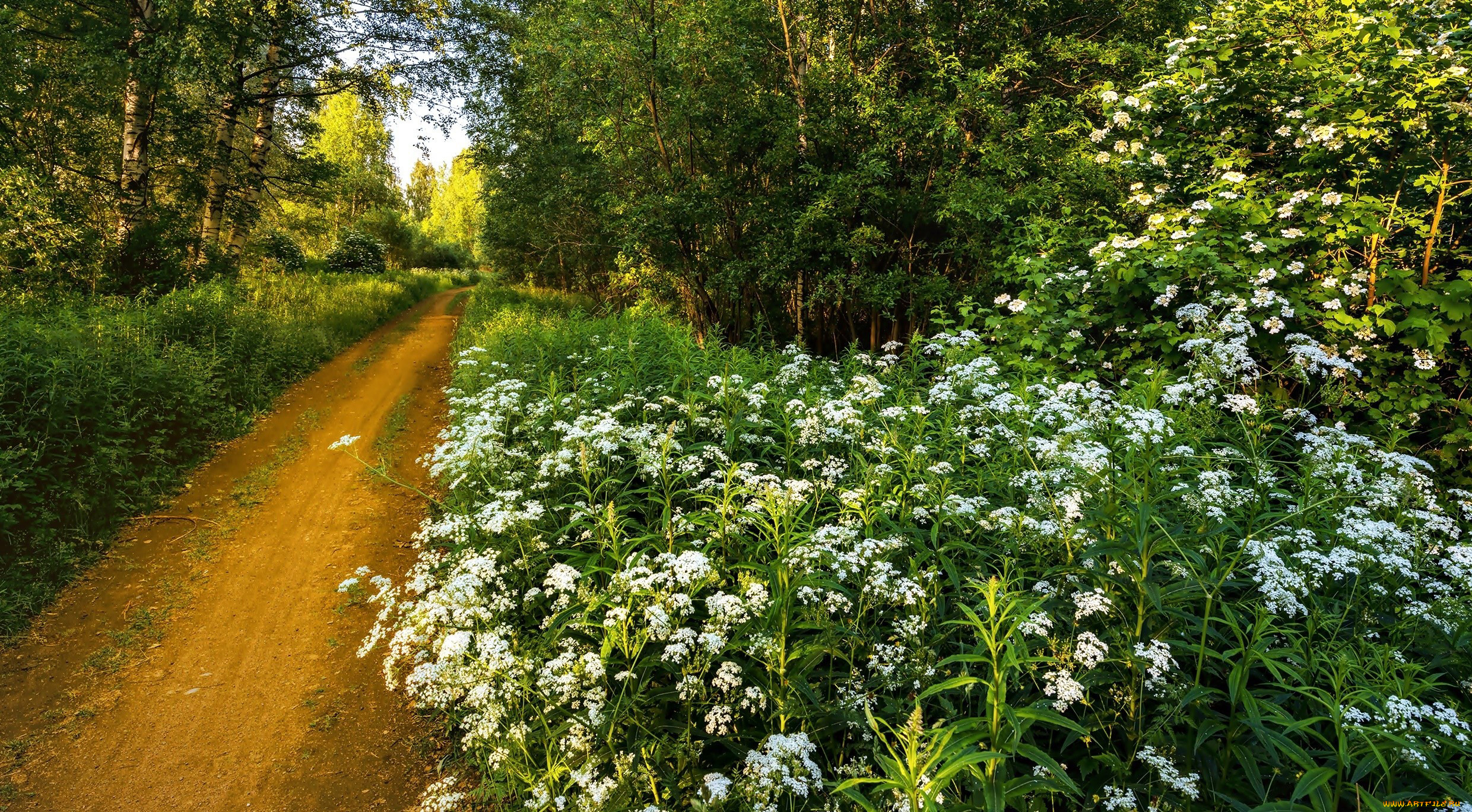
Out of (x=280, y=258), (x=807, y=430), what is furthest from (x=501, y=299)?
(x=807, y=430)

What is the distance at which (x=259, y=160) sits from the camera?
46.6 ft

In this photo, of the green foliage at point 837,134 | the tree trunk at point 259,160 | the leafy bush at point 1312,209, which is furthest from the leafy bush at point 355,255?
the leafy bush at point 1312,209

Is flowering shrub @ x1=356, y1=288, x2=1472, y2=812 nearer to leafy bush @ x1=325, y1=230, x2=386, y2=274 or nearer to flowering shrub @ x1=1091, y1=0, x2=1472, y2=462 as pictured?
flowering shrub @ x1=1091, y1=0, x2=1472, y2=462

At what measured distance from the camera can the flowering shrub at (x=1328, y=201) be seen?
528 cm

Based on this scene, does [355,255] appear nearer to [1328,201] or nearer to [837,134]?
[837,134]

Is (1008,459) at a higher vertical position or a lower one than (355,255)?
lower

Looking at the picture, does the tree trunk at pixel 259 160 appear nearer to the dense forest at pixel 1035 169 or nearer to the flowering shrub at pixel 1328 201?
the dense forest at pixel 1035 169

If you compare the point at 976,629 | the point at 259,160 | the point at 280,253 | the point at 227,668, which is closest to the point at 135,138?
the point at 259,160

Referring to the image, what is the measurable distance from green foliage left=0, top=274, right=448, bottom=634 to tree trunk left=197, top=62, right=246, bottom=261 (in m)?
2.81

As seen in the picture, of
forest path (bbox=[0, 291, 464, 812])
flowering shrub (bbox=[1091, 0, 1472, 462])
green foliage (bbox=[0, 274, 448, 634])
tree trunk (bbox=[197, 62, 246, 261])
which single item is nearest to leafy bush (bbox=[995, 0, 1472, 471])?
flowering shrub (bbox=[1091, 0, 1472, 462])

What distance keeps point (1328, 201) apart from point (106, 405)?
520 inches

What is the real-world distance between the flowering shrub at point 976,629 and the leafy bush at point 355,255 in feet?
90.0

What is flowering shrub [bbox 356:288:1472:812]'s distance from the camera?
2.20 meters

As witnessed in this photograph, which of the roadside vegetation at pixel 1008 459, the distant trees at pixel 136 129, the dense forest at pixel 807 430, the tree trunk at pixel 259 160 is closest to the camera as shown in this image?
the roadside vegetation at pixel 1008 459
